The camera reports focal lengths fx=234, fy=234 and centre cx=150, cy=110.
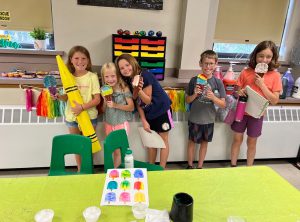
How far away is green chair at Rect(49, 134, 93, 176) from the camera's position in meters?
1.50

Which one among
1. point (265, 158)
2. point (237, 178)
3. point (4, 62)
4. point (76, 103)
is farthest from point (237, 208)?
point (4, 62)

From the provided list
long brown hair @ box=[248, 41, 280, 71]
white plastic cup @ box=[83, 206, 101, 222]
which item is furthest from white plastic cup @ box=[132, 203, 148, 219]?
long brown hair @ box=[248, 41, 280, 71]

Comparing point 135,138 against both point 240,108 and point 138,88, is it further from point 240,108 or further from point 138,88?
point 240,108

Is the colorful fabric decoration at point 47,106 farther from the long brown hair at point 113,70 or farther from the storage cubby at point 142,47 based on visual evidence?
the storage cubby at point 142,47

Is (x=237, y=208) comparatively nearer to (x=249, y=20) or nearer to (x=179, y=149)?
(x=179, y=149)

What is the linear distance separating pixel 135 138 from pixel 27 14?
163 centimetres

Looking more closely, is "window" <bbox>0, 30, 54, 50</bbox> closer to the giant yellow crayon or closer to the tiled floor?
the giant yellow crayon

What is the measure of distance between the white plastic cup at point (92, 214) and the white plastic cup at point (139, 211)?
15 centimetres

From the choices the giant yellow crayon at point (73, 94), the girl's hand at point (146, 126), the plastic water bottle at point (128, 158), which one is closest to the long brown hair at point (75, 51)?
the giant yellow crayon at point (73, 94)

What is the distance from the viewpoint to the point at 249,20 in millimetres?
2676

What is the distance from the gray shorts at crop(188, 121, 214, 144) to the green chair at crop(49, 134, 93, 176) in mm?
1102

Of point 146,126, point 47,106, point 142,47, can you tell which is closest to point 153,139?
Answer: point 146,126

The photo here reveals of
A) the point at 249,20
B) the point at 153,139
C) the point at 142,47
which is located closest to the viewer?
the point at 153,139

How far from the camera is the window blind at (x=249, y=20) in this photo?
2.60 metres
